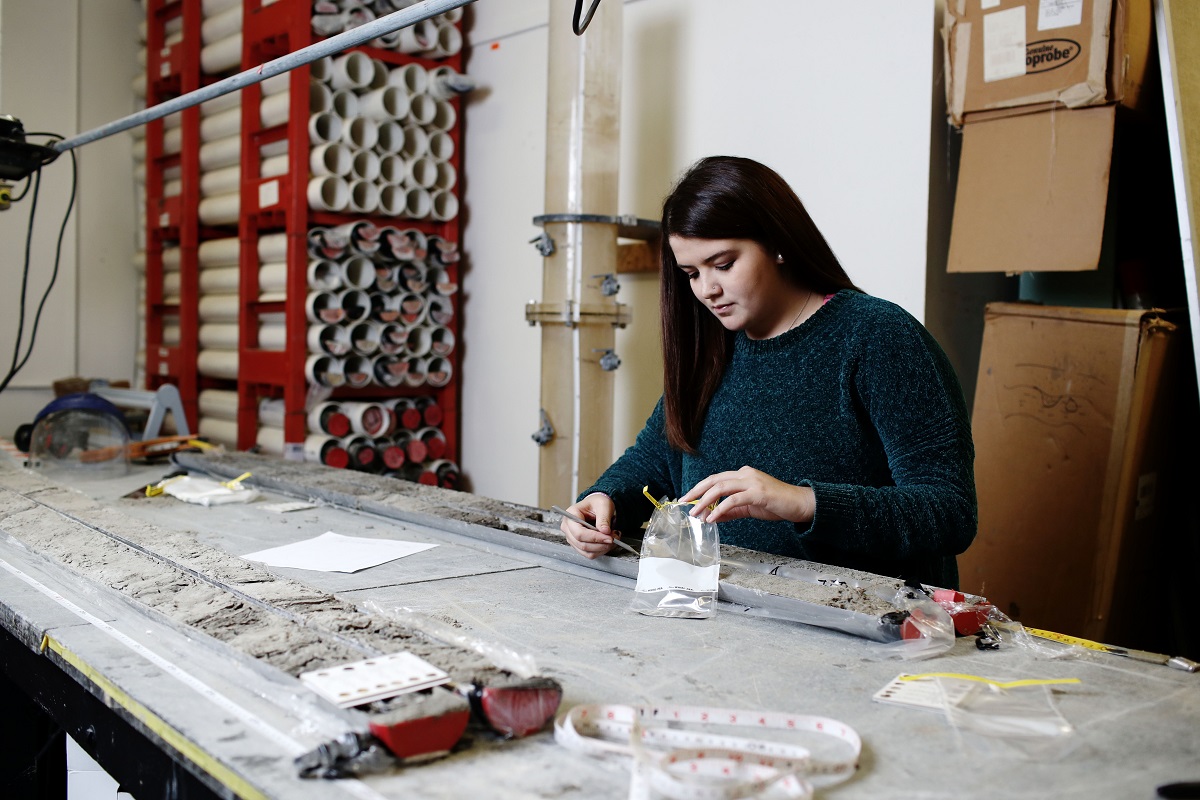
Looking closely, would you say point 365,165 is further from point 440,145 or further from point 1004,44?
point 1004,44

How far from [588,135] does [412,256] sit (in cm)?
103

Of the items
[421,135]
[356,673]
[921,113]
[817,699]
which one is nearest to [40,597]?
[356,673]

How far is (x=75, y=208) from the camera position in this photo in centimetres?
442

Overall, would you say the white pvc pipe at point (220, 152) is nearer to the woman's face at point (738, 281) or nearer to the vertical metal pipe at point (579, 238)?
the vertical metal pipe at point (579, 238)

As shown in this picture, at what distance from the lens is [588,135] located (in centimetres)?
292

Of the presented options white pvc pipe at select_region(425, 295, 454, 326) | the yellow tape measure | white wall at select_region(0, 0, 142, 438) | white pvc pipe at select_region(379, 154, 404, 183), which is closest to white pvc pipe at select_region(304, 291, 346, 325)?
white pvc pipe at select_region(425, 295, 454, 326)

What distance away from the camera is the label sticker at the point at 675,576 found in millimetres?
1329

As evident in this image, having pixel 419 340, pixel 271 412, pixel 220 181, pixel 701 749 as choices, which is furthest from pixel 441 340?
pixel 701 749

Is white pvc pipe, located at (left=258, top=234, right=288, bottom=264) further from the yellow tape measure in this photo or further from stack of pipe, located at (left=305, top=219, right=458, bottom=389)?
the yellow tape measure

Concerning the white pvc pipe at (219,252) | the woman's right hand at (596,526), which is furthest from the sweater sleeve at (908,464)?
the white pvc pipe at (219,252)

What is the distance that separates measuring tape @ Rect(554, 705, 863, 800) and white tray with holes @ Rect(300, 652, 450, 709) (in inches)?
5.4

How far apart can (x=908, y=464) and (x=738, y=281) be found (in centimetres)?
40

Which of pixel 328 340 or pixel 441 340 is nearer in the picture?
pixel 328 340

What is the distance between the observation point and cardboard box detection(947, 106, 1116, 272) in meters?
2.13
